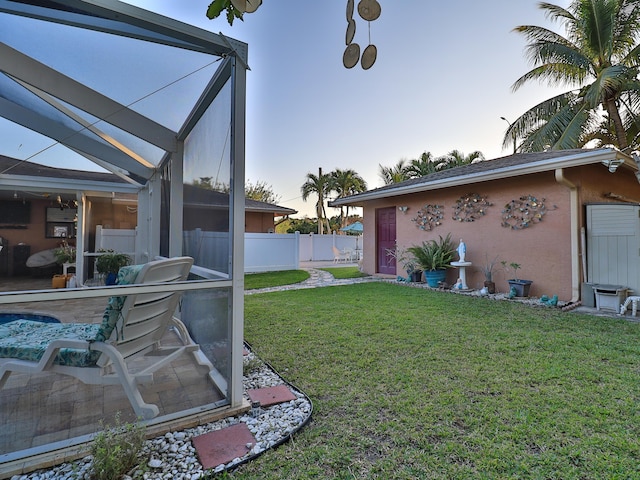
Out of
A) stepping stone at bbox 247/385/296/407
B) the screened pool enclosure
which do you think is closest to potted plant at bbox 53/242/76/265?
the screened pool enclosure

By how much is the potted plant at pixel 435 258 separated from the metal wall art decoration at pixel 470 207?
59 cm

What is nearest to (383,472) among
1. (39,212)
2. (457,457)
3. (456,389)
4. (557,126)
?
(457,457)

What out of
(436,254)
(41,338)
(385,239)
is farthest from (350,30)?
(385,239)

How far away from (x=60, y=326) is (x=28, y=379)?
0.50 m

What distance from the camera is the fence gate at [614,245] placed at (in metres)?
5.55

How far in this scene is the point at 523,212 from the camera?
22.8 ft

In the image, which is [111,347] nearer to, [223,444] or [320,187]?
[223,444]

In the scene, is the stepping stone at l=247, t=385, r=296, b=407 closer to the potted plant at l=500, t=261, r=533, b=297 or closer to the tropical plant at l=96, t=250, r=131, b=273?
the tropical plant at l=96, t=250, r=131, b=273

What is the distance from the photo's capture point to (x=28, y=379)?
2750mm

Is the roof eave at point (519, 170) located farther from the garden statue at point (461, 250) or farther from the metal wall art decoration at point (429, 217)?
the garden statue at point (461, 250)

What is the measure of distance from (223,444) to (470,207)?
770 cm

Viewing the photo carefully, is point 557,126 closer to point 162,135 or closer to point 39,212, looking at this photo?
point 162,135

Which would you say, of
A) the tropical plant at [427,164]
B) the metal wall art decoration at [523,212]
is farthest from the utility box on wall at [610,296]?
the tropical plant at [427,164]

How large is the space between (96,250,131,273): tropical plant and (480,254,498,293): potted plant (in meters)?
7.65
